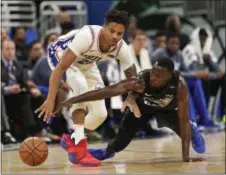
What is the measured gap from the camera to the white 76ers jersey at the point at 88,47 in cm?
689

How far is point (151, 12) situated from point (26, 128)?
6.08 meters

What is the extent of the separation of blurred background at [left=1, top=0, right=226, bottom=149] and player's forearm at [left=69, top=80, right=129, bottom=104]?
3.13m

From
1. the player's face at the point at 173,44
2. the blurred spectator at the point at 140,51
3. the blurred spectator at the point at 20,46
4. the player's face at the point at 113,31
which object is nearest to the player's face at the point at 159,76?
the player's face at the point at 113,31

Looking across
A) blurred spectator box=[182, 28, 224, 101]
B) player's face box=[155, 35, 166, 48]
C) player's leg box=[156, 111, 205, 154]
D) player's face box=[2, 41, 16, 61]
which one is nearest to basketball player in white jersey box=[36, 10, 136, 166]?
player's leg box=[156, 111, 205, 154]

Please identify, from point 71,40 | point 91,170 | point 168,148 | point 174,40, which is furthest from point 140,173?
point 174,40

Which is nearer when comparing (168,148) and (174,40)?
(168,148)

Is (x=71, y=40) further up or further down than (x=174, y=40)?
further up

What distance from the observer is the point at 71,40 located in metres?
7.34

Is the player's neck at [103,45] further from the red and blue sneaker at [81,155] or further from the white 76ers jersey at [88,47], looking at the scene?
the red and blue sneaker at [81,155]

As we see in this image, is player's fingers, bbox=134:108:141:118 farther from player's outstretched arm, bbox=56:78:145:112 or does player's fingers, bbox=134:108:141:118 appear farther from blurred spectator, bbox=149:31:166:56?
blurred spectator, bbox=149:31:166:56

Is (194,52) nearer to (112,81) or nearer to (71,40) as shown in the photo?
(112,81)

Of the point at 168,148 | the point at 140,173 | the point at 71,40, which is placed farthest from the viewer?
the point at 168,148

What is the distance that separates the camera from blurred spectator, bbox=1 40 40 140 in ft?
33.6

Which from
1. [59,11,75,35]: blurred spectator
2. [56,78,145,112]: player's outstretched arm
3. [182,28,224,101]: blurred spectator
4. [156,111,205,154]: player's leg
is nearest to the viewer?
Answer: [56,78,145,112]: player's outstretched arm
